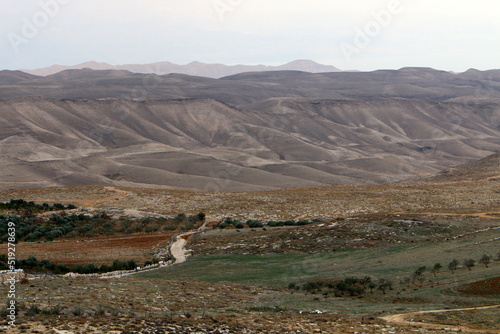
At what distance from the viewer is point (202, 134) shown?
509 ft

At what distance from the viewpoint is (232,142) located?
144500mm

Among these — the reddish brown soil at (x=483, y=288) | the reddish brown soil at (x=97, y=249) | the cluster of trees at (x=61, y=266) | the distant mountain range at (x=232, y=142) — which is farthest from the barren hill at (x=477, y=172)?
the cluster of trees at (x=61, y=266)

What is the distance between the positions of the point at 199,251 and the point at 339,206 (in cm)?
1594

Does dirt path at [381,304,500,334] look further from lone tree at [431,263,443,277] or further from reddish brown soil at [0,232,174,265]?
reddish brown soil at [0,232,174,265]

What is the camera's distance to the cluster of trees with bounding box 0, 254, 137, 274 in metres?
24.6

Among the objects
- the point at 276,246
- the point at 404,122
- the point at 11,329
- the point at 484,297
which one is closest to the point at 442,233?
the point at 276,246

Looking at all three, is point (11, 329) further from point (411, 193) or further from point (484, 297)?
point (411, 193)

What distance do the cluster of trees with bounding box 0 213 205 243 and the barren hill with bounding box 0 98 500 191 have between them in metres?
49.9

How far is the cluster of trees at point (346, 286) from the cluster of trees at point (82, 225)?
17491 millimetres

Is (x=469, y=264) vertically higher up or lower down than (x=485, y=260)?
lower down

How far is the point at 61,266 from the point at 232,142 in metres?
120

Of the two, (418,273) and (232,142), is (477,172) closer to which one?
(418,273)

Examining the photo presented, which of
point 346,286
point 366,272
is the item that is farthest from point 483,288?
point 366,272

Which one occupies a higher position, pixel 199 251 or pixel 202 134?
pixel 202 134
